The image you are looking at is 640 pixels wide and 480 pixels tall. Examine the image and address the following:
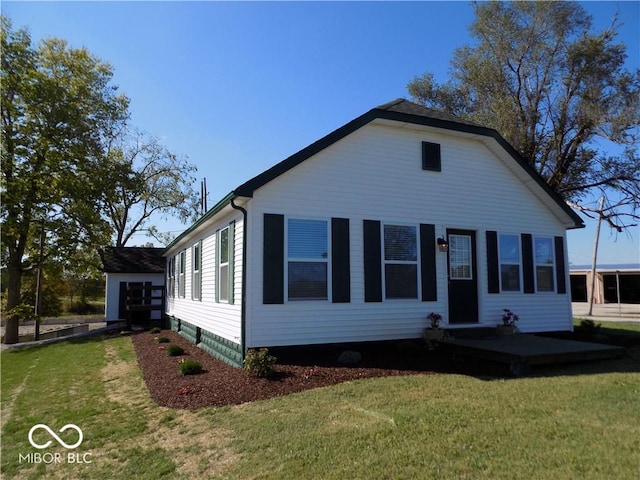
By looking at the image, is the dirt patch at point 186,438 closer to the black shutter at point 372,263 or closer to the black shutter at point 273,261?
the black shutter at point 273,261

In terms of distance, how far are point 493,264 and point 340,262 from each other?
407 cm

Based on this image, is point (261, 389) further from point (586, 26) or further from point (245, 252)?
point (586, 26)

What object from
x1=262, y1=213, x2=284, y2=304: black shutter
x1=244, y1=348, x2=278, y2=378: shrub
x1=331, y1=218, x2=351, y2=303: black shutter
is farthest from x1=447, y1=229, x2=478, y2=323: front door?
x1=244, y1=348, x2=278, y2=378: shrub

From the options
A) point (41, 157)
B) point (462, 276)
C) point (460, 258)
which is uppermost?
point (41, 157)

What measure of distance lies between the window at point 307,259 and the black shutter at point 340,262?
14cm

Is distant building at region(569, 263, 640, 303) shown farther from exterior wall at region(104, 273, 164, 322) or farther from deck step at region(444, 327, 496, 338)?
exterior wall at region(104, 273, 164, 322)

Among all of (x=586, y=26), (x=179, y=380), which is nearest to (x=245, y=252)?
(x=179, y=380)

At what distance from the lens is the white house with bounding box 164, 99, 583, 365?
8.20 meters

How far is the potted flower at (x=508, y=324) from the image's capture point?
10.2 meters

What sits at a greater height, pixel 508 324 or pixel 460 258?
pixel 460 258

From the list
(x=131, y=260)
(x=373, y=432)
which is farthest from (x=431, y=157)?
(x=131, y=260)

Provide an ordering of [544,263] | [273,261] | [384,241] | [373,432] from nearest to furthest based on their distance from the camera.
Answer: [373,432] < [273,261] < [384,241] < [544,263]

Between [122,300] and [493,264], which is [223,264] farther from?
[122,300]

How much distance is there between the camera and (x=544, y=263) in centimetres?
1141
